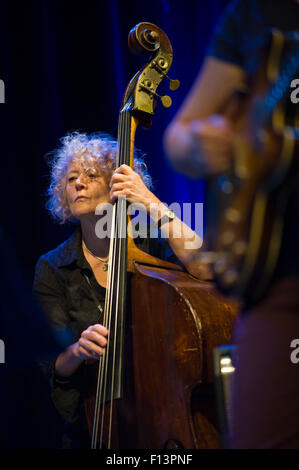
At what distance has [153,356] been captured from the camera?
1123 millimetres

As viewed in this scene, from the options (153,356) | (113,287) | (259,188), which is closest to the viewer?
(259,188)

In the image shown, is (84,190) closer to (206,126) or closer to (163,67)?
(163,67)

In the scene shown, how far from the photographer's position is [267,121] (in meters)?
0.59

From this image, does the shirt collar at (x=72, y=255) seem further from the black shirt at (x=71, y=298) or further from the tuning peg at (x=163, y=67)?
the tuning peg at (x=163, y=67)

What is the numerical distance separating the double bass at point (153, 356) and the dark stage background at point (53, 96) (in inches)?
29.9

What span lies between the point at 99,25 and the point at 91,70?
8.3 inches

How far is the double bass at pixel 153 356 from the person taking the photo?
1019mm

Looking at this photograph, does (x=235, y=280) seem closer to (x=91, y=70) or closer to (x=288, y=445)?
(x=288, y=445)

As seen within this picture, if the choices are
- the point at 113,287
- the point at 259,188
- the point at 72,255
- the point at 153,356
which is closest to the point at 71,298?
the point at 72,255

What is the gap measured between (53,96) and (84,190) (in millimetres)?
603

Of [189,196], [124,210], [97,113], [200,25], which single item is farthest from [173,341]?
[200,25]

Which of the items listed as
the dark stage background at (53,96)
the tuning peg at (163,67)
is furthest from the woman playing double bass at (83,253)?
the tuning peg at (163,67)

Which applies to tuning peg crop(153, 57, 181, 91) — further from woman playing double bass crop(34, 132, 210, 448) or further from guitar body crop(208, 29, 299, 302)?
guitar body crop(208, 29, 299, 302)

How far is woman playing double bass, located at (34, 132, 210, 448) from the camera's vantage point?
132cm
